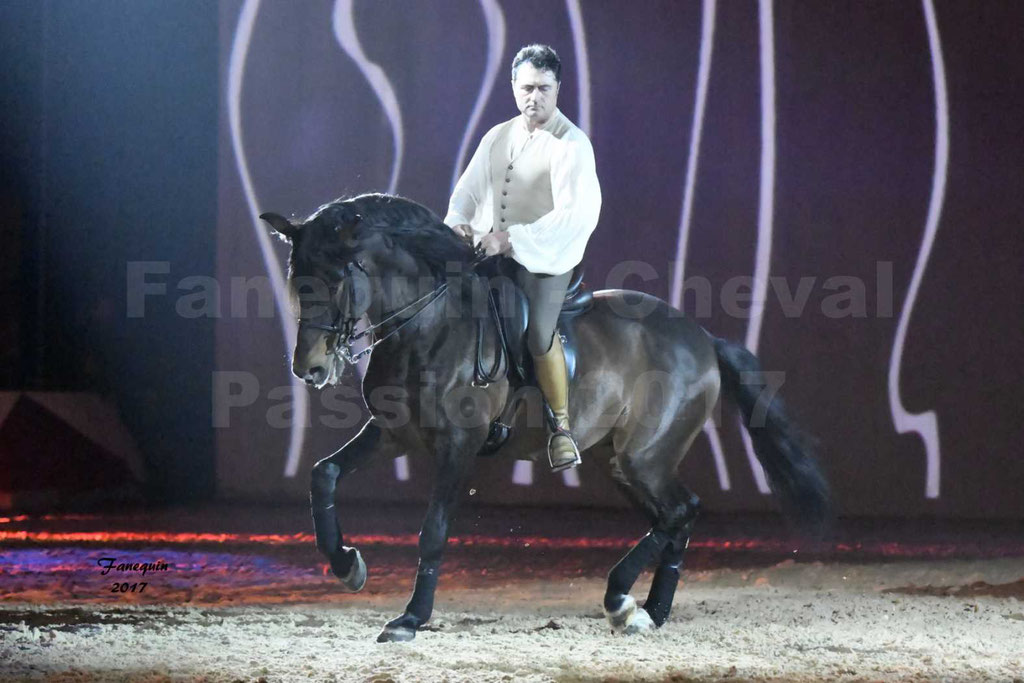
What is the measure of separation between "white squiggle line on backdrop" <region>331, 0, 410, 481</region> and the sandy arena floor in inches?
62.0

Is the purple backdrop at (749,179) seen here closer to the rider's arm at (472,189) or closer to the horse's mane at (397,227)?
the rider's arm at (472,189)

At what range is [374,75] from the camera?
21.7ft

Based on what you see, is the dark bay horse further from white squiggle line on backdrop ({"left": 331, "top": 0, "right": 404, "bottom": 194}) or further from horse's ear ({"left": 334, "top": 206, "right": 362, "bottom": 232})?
white squiggle line on backdrop ({"left": 331, "top": 0, "right": 404, "bottom": 194})

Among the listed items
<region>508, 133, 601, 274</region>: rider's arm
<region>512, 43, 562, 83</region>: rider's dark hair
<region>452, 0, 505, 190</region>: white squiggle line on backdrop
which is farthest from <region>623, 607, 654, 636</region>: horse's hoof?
<region>452, 0, 505, 190</region>: white squiggle line on backdrop

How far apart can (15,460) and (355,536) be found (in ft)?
7.09

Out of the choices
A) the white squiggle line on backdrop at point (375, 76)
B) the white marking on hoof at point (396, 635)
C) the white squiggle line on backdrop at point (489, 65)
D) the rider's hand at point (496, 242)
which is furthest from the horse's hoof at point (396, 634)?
the white squiggle line on backdrop at point (489, 65)

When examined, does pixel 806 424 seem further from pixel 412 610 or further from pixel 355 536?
pixel 412 610

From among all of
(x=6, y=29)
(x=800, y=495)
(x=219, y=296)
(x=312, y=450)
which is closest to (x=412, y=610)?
(x=800, y=495)

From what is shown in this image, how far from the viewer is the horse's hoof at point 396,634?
360cm

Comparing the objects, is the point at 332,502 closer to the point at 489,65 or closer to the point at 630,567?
the point at 630,567

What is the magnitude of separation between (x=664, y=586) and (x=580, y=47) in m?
3.52

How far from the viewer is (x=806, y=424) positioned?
252 inches

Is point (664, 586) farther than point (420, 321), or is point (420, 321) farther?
point (664, 586)

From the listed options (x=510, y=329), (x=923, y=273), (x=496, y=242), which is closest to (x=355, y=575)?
(x=510, y=329)
